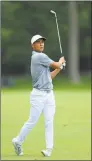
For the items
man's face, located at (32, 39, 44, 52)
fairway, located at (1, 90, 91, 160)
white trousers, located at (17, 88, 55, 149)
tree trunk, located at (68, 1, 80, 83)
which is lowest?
fairway, located at (1, 90, 91, 160)

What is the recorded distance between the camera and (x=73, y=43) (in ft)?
153

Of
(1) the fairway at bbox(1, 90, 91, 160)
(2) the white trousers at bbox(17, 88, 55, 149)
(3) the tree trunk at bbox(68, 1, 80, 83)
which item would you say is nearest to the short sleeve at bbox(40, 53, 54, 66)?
(2) the white trousers at bbox(17, 88, 55, 149)

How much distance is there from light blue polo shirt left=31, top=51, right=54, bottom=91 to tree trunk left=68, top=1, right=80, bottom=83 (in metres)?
35.3

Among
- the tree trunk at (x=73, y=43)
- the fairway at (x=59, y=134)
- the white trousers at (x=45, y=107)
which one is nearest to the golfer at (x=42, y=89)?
the white trousers at (x=45, y=107)

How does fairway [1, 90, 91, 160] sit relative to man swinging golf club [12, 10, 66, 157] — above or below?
below

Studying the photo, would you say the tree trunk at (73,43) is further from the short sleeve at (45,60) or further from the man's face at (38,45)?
the short sleeve at (45,60)

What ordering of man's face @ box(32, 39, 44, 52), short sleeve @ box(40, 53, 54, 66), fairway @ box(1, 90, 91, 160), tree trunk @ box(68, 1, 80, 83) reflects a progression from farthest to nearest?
tree trunk @ box(68, 1, 80, 83), fairway @ box(1, 90, 91, 160), man's face @ box(32, 39, 44, 52), short sleeve @ box(40, 53, 54, 66)

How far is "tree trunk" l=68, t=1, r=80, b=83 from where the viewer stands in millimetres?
Answer: 44625

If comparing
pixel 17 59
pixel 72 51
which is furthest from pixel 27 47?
pixel 72 51

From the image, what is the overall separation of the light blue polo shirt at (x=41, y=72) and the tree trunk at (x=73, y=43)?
3531 cm

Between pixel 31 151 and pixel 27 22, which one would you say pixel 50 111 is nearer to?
pixel 31 151

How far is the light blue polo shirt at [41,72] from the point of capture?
8.38m

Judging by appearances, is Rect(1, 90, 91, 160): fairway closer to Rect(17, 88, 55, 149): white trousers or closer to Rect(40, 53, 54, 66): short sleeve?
Rect(17, 88, 55, 149): white trousers

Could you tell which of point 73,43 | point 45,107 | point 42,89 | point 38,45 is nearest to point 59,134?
point 45,107
